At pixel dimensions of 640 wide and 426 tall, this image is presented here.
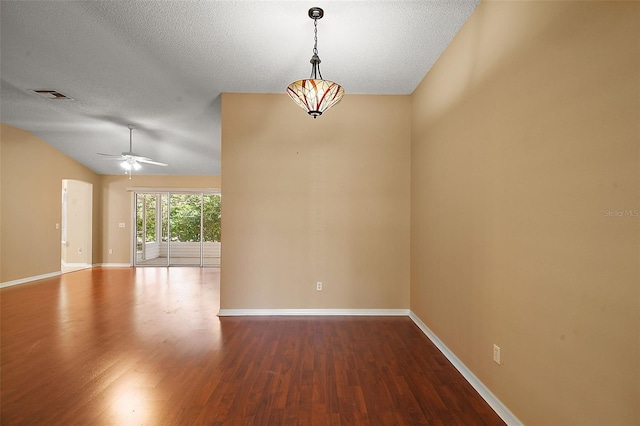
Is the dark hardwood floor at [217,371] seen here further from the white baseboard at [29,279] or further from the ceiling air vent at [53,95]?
the ceiling air vent at [53,95]

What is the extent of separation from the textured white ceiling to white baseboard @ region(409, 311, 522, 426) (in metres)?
2.98

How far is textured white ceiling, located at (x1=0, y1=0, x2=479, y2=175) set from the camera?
250cm

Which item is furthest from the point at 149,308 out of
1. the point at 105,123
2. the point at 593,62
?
the point at 593,62

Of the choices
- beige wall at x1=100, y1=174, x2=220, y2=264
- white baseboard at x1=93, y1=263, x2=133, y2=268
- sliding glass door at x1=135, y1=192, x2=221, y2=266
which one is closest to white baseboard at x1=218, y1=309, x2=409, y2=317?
sliding glass door at x1=135, y1=192, x2=221, y2=266

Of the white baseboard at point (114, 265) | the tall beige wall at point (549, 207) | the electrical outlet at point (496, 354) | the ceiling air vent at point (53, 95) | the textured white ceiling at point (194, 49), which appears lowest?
the white baseboard at point (114, 265)

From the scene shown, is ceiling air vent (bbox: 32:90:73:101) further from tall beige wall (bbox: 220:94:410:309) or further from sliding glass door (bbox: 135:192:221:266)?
sliding glass door (bbox: 135:192:221:266)

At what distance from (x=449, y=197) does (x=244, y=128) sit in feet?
9.19

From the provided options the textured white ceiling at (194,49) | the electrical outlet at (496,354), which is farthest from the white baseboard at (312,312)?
the textured white ceiling at (194,49)

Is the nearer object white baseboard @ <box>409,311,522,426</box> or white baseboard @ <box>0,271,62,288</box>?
white baseboard @ <box>409,311,522,426</box>

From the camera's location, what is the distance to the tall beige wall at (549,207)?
4.13 feet

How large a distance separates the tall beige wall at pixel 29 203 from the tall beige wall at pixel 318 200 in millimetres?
4832

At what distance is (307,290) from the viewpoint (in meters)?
4.15

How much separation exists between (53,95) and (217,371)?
4314 mm

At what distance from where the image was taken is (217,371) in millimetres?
2637
